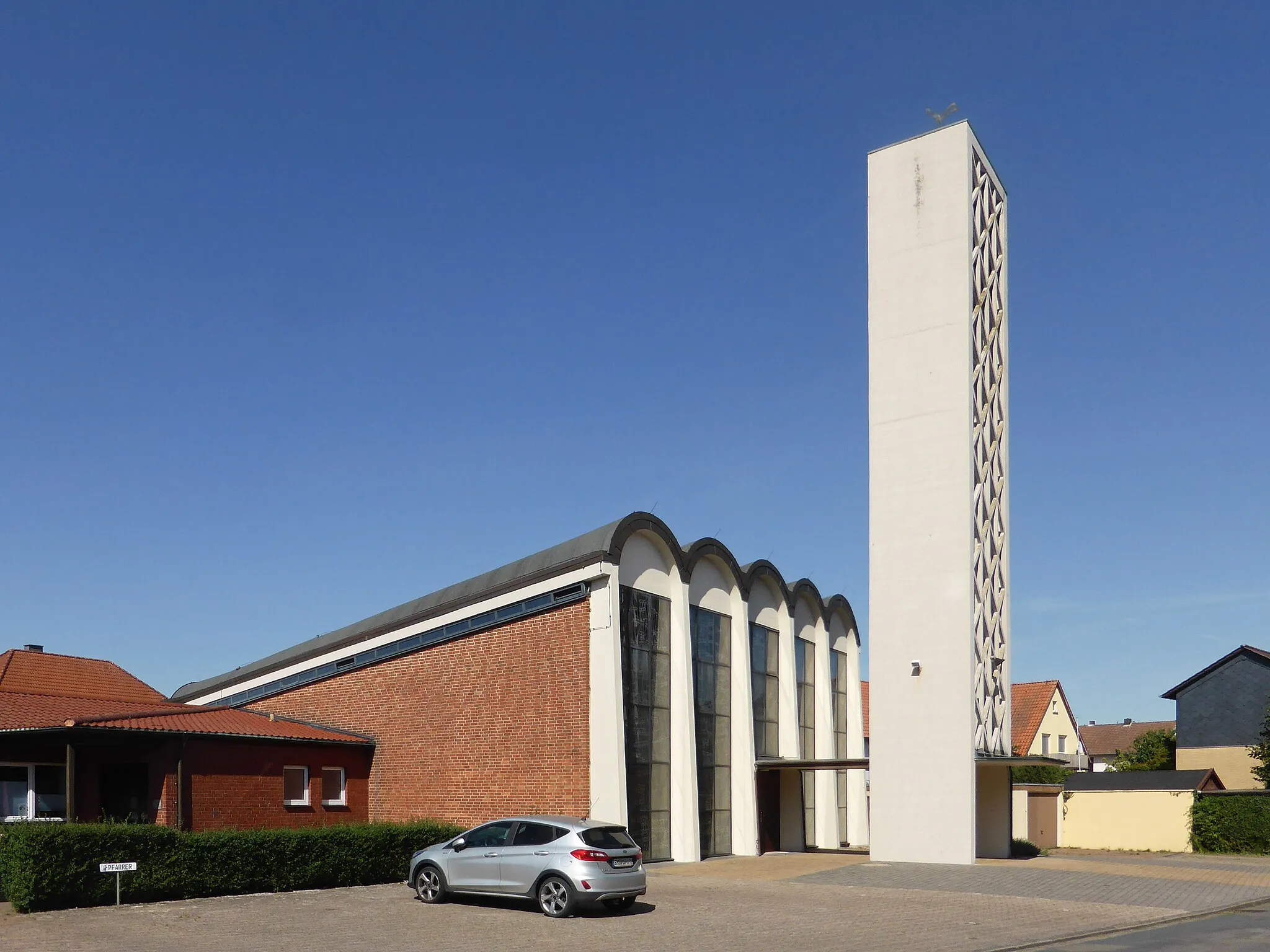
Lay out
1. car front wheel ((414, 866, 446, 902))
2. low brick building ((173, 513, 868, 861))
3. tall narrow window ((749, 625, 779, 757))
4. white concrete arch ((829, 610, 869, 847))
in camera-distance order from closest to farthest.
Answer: car front wheel ((414, 866, 446, 902)), low brick building ((173, 513, 868, 861)), tall narrow window ((749, 625, 779, 757)), white concrete arch ((829, 610, 869, 847))

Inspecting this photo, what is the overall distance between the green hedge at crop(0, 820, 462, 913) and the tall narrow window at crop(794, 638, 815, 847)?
15776 millimetres

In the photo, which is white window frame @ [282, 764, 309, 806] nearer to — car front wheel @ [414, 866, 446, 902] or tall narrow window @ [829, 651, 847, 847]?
car front wheel @ [414, 866, 446, 902]

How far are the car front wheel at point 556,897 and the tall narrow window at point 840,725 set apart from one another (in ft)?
73.5

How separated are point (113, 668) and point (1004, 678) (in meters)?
27.0

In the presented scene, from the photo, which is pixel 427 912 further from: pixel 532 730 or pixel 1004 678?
pixel 1004 678

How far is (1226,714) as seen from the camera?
54.2m

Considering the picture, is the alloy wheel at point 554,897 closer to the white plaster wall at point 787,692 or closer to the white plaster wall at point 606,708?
the white plaster wall at point 606,708

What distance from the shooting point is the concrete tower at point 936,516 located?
29.0 m

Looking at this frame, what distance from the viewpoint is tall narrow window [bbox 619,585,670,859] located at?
2770 centimetres

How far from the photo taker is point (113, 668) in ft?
125

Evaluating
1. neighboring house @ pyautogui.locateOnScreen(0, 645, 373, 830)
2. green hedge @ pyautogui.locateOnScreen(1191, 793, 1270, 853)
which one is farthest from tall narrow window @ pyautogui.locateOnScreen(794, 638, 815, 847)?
neighboring house @ pyautogui.locateOnScreen(0, 645, 373, 830)

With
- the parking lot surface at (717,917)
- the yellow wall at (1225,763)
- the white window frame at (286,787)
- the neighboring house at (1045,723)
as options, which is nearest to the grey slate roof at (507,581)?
the white window frame at (286,787)

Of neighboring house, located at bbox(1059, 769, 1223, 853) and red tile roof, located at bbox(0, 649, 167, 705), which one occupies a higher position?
red tile roof, located at bbox(0, 649, 167, 705)

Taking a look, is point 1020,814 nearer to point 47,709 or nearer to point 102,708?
point 102,708
